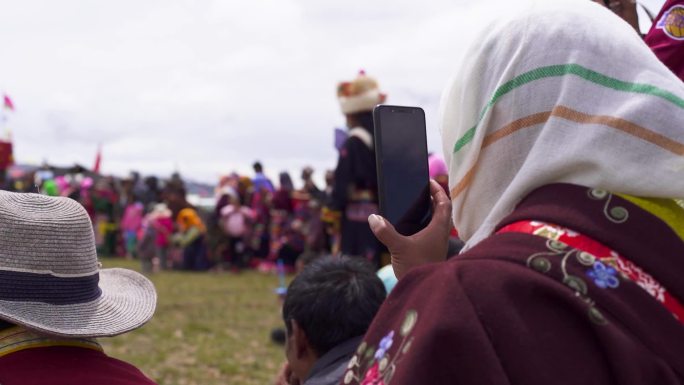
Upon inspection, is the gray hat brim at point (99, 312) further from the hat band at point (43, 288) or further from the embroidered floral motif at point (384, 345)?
the embroidered floral motif at point (384, 345)

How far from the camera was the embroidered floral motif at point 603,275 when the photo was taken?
0.92m

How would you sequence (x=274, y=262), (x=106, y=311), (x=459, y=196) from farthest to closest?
(x=274, y=262)
(x=106, y=311)
(x=459, y=196)

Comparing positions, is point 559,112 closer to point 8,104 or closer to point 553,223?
point 553,223

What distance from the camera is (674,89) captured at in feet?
3.36

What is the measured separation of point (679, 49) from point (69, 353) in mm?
1734

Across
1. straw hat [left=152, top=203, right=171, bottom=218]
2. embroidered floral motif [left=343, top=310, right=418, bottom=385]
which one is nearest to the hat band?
embroidered floral motif [left=343, top=310, right=418, bottom=385]

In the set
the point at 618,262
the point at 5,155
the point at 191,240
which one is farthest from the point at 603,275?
the point at 191,240

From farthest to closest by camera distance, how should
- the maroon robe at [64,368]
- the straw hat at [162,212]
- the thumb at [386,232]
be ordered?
the straw hat at [162,212]
the maroon robe at [64,368]
the thumb at [386,232]

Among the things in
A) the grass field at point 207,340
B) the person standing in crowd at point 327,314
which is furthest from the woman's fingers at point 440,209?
the grass field at point 207,340

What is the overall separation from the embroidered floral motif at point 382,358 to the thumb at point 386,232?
0.72ft

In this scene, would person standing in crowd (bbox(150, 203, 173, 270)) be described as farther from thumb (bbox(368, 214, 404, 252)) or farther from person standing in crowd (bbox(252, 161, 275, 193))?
thumb (bbox(368, 214, 404, 252))

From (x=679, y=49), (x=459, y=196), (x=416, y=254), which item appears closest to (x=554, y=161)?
(x=459, y=196)

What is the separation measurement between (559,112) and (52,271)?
116cm

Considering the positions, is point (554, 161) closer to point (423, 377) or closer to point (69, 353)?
point (423, 377)
